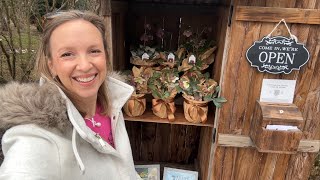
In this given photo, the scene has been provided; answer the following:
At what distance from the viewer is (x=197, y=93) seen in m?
1.95

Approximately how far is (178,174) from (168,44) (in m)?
1.13

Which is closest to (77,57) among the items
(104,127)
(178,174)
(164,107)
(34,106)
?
(34,106)

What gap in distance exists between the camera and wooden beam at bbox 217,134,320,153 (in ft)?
6.14

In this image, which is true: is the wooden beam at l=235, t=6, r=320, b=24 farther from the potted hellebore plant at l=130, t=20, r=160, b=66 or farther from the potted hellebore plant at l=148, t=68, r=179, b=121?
the potted hellebore plant at l=130, t=20, r=160, b=66

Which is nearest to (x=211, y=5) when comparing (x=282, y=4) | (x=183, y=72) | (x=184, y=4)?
(x=184, y=4)

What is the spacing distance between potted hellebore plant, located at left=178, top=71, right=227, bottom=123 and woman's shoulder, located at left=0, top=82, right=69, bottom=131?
1062mm

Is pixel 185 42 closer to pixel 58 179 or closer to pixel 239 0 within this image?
pixel 239 0

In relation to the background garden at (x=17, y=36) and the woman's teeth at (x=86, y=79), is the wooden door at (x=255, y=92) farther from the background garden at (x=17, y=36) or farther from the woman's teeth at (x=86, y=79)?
the background garden at (x=17, y=36)

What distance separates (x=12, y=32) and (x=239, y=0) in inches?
162

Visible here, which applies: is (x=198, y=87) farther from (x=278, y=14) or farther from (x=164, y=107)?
(x=278, y=14)

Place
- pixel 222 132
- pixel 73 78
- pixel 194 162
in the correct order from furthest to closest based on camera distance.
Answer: pixel 194 162 → pixel 222 132 → pixel 73 78

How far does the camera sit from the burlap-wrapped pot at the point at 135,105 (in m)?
1.99

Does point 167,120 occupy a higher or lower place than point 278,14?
lower

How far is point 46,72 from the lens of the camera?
3.79ft
